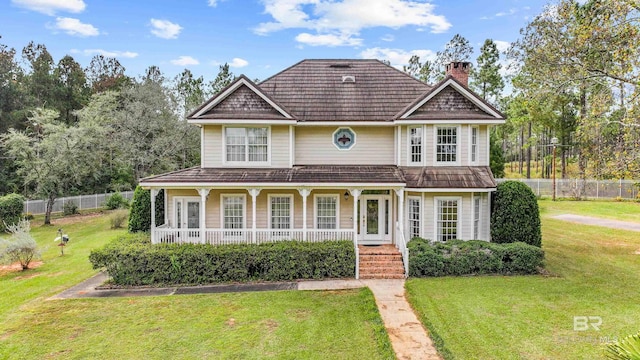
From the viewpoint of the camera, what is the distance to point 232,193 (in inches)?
598

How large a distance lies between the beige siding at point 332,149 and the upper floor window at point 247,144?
160 centimetres

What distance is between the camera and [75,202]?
31109 millimetres

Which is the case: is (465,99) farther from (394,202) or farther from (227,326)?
(227,326)

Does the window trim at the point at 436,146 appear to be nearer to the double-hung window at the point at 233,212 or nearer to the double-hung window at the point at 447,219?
the double-hung window at the point at 447,219

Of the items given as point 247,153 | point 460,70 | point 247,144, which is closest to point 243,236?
point 247,153

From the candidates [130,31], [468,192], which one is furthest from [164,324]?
[130,31]

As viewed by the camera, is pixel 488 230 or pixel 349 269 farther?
pixel 488 230

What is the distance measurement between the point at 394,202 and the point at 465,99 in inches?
224

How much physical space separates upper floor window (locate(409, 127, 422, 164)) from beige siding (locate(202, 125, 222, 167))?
8823 millimetres

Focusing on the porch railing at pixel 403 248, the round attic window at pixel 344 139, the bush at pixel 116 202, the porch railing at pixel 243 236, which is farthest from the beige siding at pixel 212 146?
the bush at pixel 116 202

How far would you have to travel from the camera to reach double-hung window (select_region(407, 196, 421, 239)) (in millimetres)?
14695

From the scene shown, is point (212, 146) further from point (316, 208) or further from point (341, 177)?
point (341, 177)

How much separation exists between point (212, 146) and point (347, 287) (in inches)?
348

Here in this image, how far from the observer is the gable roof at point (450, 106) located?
14.8m
